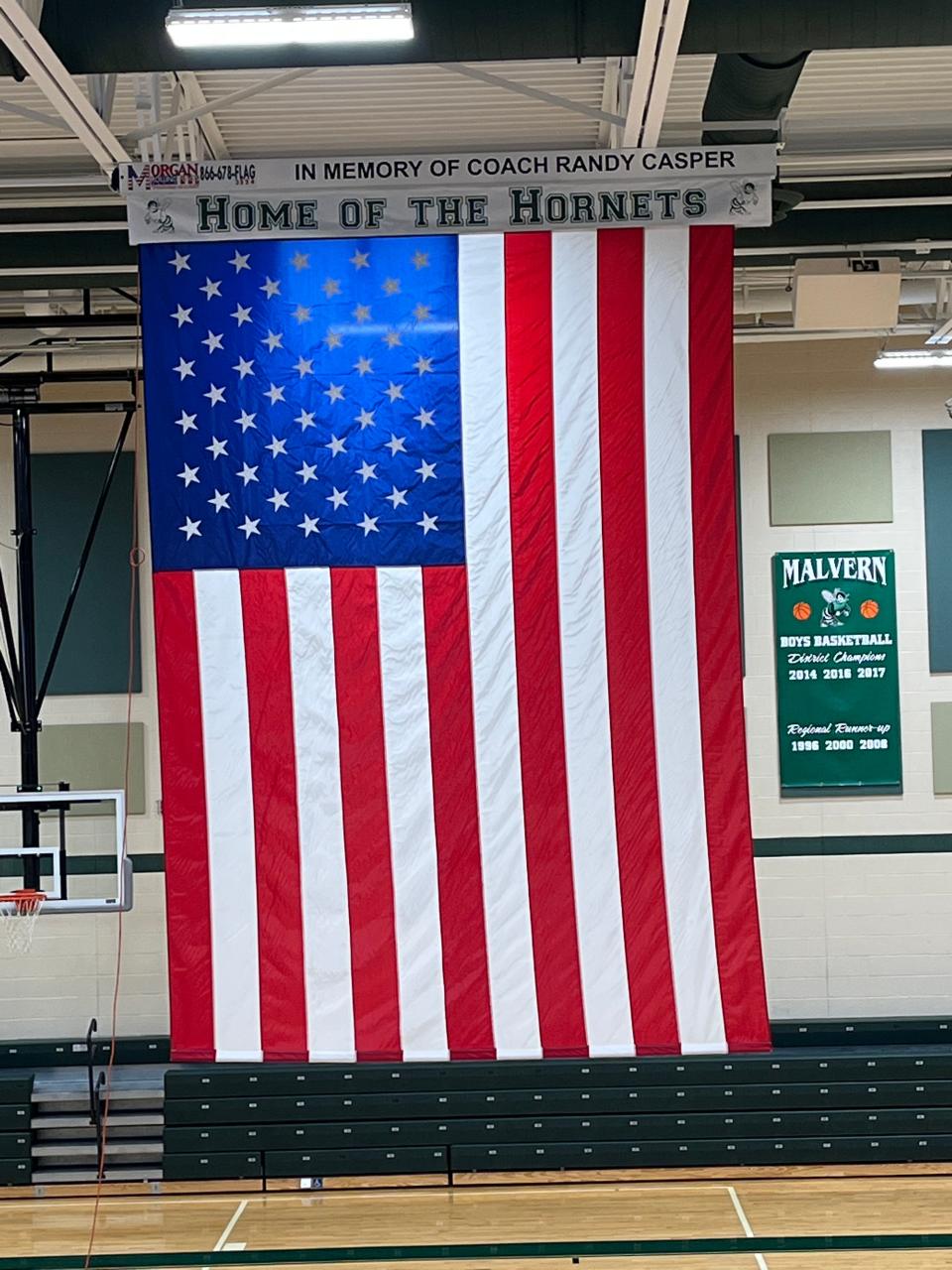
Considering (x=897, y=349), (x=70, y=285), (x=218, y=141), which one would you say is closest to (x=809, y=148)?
(x=218, y=141)

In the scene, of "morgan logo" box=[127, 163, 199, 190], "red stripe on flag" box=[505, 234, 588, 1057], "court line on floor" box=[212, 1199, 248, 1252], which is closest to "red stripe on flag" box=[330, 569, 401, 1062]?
"red stripe on flag" box=[505, 234, 588, 1057]

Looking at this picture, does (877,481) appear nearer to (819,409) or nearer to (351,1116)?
(819,409)

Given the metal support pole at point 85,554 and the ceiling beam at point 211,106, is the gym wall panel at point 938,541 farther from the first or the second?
the ceiling beam at point 211,106

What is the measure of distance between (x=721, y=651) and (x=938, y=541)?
20.1 ft

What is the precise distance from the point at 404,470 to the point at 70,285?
4590mm

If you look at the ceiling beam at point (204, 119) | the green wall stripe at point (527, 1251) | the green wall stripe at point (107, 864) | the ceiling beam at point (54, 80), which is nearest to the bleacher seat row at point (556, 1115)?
the green wall stripe at point (107, 864)

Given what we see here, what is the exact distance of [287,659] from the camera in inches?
255

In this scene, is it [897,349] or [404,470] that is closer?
[404,470]

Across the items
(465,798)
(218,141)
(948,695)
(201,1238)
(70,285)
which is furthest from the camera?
(948,695)

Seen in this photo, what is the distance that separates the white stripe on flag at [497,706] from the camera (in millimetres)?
6422

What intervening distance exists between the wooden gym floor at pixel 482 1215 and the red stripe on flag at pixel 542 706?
9.68ft

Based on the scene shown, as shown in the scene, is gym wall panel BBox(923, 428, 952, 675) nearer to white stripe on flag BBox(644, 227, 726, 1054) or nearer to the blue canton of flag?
white stripe on flag BBox(644, 227, 726, 1054)

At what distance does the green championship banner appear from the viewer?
38.8ft

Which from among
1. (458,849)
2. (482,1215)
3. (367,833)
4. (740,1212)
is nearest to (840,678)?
(740,1212)
